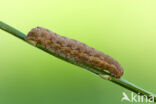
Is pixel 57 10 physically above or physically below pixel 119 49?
above

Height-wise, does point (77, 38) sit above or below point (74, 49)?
above

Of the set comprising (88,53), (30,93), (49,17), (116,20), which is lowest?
(30,93)

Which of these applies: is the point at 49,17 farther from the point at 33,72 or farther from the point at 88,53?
the point at 88,53

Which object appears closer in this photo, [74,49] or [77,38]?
[74,49]

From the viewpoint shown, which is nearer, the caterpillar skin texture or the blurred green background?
the caterpillar skin texture

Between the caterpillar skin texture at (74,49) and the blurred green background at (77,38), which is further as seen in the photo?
the blurred green background at (77,38)

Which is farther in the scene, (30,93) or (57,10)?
(57,10)

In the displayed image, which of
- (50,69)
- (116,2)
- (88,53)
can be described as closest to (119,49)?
(116,2)

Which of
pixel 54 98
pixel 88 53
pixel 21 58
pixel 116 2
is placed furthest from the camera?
pixel 116 2
